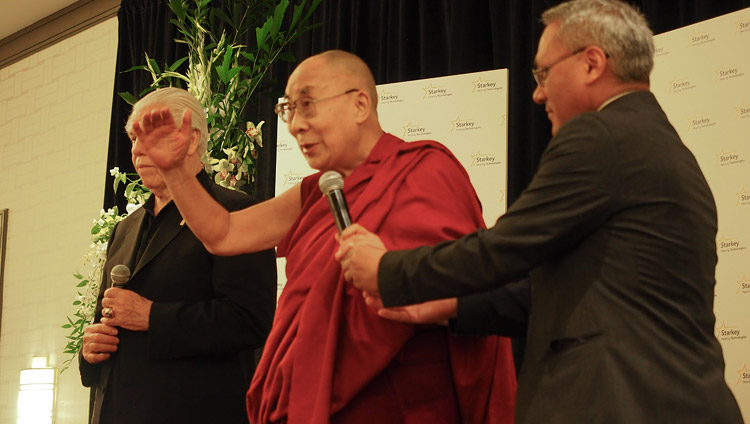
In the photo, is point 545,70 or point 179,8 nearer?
point 545,70

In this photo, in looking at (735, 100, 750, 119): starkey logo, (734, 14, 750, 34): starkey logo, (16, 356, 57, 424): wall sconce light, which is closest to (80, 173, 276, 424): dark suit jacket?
(735, 100, 750, 119): starkey logo

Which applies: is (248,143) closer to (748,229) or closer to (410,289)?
(748,229)

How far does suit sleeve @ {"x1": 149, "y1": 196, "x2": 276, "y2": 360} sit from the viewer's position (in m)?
2.29

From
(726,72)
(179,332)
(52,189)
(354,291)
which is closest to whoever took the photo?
(354,291)

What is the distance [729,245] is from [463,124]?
1.08 metres

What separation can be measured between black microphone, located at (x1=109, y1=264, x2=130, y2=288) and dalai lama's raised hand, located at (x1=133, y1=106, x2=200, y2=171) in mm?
597

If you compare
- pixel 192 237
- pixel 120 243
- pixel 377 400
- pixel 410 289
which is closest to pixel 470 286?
pixel 410 289

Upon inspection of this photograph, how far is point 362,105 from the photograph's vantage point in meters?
2.07

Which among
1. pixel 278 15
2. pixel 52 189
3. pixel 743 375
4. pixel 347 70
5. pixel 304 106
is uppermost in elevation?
pixel 278 15

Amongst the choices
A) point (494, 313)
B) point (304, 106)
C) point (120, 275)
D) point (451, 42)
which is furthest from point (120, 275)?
point (451, 42)

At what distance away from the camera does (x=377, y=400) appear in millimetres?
1779

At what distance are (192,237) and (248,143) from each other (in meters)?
1.29

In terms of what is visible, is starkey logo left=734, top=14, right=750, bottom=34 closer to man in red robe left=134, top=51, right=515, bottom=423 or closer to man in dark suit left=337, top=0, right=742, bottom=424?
man in red robe left=134, top=51, right=515, bottom=423

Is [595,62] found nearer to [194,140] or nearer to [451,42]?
[194,140]
